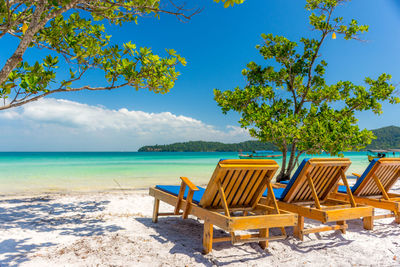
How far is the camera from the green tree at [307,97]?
277 inches

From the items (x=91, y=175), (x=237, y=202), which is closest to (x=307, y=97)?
(x=237, y=202)

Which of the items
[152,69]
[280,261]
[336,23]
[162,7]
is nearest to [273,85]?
[336,23]

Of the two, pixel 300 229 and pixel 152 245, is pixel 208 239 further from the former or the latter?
pixel 300 229

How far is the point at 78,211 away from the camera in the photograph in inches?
216

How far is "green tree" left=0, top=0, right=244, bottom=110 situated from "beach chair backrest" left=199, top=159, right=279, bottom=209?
2.04 metres

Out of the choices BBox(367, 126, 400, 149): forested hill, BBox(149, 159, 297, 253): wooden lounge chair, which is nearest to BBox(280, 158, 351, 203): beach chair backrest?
BBox(149, 159, 297, 253): wooden lounge chair

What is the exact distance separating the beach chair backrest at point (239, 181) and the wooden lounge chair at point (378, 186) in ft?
6.74

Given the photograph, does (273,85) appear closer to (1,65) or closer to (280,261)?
(280,261)

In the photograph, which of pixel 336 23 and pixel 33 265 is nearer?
pixel 33 265

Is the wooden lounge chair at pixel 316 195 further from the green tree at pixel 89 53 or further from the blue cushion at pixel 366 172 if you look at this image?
the green tree at pixel 89 53

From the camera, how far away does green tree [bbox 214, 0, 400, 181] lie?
7.03 meters

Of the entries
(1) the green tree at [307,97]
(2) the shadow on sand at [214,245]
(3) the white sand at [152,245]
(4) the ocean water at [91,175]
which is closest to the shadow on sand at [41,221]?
(3) the white sand at [152,245]

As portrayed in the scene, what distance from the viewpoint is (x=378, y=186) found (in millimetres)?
4434

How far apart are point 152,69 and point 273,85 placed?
5001 millimetres
